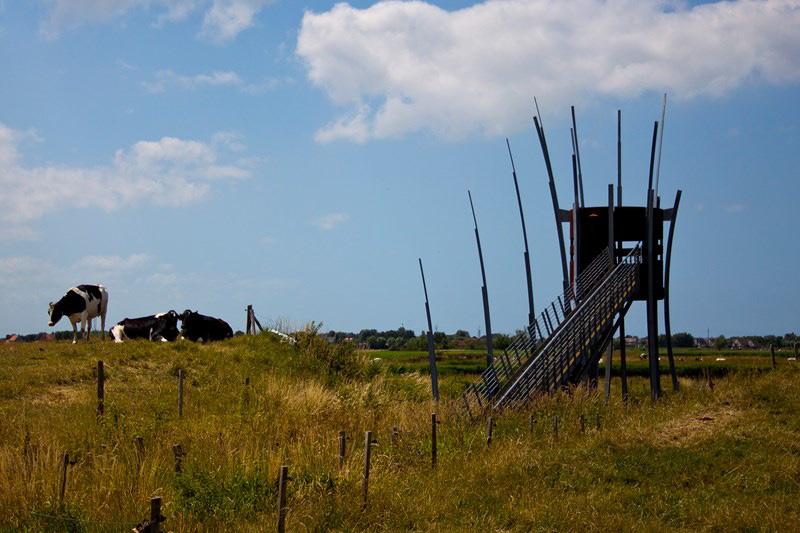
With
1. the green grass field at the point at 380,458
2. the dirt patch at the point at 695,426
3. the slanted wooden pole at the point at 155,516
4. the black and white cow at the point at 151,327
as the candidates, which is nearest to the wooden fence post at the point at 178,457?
the green grass field at the point at 380,458

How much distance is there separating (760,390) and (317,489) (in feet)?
41.7

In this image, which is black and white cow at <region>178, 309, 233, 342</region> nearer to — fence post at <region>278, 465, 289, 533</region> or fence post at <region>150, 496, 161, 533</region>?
fence post at <region>278, 465, 289, 533</region>

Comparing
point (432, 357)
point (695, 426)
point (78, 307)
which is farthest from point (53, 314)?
point (695, 426)

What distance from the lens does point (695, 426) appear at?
62.3ft

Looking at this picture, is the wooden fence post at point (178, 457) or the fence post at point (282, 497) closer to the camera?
the fence post at point (282, 497)

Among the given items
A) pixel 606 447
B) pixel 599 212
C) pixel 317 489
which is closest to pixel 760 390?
pixel 606 447

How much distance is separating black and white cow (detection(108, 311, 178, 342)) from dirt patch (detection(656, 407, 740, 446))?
72.6ft

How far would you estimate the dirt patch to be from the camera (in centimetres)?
1791

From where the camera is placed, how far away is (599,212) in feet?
97.7

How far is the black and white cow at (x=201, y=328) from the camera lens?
3674 centimetres

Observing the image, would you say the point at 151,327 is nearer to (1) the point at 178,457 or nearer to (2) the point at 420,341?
(1) the point at 178,457

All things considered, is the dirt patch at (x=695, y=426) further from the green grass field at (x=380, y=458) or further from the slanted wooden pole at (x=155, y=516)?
the slanted wooden pole at (x=155, y=516)

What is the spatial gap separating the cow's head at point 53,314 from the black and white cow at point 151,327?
208 centimetres

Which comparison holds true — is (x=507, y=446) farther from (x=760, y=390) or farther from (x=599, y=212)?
(x=599, y=212)
